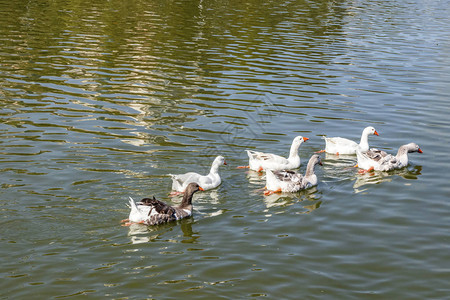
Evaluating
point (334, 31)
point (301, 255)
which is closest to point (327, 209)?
point (301, 255)

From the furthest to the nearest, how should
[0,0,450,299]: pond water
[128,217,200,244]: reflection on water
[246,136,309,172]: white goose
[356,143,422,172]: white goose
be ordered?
[356,143,422,172]: white goose
[246,136,309,172]: white goose
[128,217,200,244]: reflection on water
[0,0,450,299]: pond water

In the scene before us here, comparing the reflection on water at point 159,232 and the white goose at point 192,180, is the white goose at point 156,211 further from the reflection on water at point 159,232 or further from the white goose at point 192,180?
the white goose at point 192,180

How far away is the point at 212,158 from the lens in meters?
17.6

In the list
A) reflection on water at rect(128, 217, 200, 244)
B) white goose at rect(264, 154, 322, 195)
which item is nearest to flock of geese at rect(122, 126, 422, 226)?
white goose at rect(264, 154, 322, 195)

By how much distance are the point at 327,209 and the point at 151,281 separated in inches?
210

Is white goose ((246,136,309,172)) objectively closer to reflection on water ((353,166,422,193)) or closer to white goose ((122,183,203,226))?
reflection on water ((353,166,422,193))

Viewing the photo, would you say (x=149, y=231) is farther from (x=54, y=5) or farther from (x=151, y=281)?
(x=54, y=5)

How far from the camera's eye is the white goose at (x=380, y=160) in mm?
17250

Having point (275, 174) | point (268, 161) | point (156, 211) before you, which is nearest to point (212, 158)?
point (268, 161)

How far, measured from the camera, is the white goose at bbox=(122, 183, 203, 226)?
13031 mm

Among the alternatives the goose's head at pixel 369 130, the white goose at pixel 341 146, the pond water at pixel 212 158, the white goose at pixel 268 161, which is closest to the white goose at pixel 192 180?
the pond water at pixel 212 158

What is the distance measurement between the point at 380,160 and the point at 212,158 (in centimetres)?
469

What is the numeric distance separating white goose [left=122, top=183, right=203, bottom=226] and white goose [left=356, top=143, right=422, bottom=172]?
583 centimetres

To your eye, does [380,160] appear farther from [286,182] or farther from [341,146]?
[286,182]
